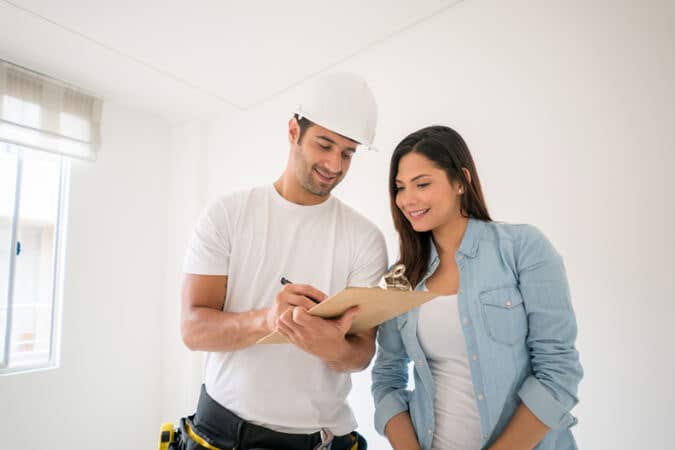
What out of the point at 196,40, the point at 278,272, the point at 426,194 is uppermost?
the point at 196,40

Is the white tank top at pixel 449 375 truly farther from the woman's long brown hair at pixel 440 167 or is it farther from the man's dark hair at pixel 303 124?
the man's dark hair at pixel 303 124

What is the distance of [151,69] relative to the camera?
2645 millimetres

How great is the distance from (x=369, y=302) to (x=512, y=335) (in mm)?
501

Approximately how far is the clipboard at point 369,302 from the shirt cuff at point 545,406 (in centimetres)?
42

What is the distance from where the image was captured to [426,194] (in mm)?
1179

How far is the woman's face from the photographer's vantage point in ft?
3.87

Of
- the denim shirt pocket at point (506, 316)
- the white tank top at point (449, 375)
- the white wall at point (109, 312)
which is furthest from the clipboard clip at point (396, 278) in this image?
the white wall at point (109, 312)

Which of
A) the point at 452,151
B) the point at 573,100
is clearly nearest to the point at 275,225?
the point at 452,151

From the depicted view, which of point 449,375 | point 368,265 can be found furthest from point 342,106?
point 449,375

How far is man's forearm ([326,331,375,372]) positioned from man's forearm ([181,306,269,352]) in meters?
0.21

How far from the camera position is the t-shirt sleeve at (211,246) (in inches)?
44.5

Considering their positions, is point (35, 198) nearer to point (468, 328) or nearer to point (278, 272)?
point (278, 272)

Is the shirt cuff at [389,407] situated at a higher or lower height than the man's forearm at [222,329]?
lower

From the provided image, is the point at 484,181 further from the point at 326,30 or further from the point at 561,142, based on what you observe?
the point at 326,30
